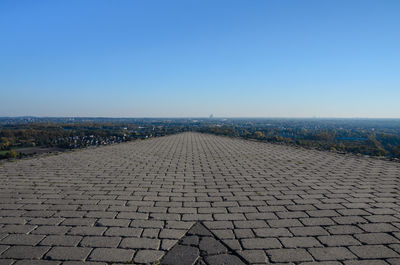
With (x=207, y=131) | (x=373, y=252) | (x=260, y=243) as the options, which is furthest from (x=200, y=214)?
(x=207, y=131)

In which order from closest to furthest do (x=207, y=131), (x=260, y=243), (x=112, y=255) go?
(x=112, y=255) < (x=260, y=243) < (x=207, y=131)

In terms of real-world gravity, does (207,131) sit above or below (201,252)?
below

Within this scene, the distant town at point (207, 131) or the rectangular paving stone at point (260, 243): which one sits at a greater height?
the rectangular paving stone at point (260, 243)

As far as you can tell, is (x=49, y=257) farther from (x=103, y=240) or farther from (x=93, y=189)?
(x=93, y=189)

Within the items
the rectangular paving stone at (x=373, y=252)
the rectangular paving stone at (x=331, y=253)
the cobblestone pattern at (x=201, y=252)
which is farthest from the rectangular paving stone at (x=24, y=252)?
the rectangular paving stone at (x=373, y=252)

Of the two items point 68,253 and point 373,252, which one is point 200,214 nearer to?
point 68,253

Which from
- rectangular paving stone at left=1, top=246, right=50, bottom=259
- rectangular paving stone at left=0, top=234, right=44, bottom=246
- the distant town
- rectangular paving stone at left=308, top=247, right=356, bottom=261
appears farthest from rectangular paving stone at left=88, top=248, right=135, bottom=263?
the distant town

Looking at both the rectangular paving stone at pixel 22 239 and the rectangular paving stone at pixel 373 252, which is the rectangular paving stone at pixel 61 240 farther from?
the rectangular paving stone at pixel 373 252

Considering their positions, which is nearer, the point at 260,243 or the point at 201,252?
the point at 201,252

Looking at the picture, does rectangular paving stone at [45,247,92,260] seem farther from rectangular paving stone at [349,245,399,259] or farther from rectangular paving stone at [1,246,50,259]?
rectangular paving stone at [349,245,399,259]
